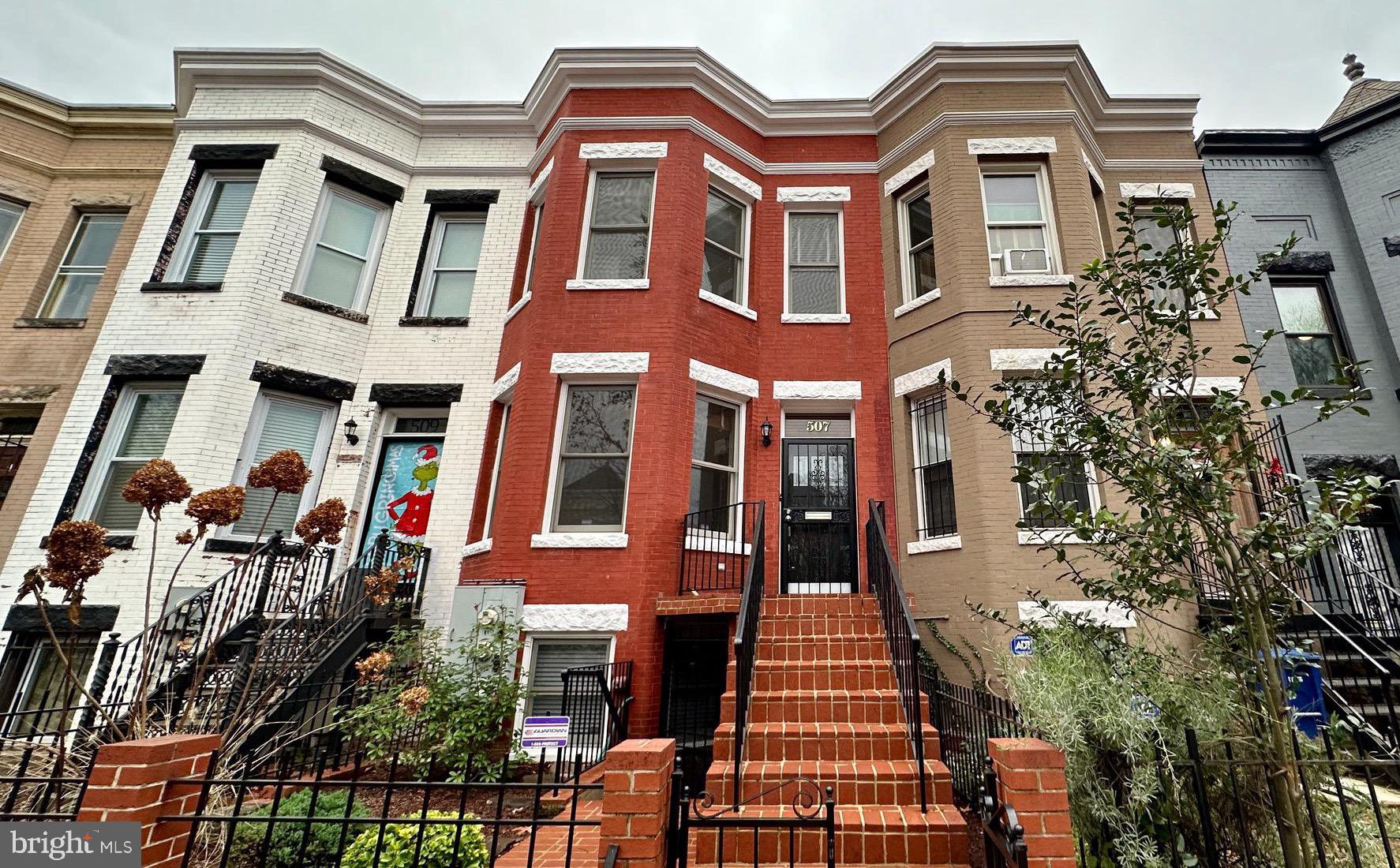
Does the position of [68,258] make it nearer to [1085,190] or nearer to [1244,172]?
[1085,190]

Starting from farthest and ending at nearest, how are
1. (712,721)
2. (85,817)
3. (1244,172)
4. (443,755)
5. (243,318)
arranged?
(1244,172)
(243,318)
(712,721)
(443,755)
(85,817)

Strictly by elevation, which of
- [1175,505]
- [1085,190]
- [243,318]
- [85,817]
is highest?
[1085,190]

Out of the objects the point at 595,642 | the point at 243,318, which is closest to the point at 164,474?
the point at 595,642

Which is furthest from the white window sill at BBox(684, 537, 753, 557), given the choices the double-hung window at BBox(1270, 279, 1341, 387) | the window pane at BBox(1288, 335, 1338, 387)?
the window pane at BBox(1288, 335, 1338, 387)

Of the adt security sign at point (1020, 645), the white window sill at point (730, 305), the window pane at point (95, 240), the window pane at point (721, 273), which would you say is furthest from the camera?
the window pane at point (95, 240)

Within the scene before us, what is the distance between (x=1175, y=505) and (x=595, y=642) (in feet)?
18.7

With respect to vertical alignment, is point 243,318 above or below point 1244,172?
below

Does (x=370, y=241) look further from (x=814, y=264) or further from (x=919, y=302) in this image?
(x=919, y=302)

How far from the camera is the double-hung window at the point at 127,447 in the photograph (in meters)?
8.13

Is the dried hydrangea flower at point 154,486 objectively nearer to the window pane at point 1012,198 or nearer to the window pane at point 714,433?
the window pane at point 714,433

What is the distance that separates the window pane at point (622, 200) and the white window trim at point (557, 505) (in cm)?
266

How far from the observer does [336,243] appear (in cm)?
998

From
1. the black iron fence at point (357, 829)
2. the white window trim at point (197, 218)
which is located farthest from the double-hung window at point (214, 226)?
the black iron fence at point (357, 829)

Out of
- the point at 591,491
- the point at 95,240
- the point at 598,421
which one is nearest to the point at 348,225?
the point at 95,240
